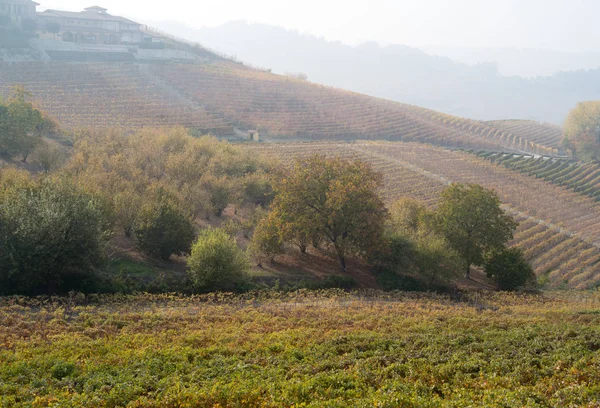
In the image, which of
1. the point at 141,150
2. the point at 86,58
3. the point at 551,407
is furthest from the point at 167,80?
the point at 551,407

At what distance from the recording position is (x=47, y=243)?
21172 millimetres

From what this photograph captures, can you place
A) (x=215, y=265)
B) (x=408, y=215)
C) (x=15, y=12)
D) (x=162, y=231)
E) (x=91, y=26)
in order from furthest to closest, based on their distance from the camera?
(x=91, y=26)
(x=15, y=12)
(x=408, y=215)
(x=162, y=231)
(x=215, y=265)

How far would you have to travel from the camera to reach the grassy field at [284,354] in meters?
11.8

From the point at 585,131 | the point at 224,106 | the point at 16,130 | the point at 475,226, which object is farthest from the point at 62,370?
the point at 585,131

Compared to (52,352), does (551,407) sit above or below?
above

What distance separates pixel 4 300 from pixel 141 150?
907 inches

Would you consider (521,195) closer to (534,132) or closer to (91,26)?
(534,132)

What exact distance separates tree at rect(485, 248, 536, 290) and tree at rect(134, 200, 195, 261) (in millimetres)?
17309

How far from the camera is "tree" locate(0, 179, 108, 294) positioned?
2080 centimetres

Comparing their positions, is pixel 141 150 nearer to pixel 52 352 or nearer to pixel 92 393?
pixel 52 352

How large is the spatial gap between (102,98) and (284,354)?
6145 cm

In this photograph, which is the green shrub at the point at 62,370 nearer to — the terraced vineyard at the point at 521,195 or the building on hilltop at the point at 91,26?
the terraced vineyard at the point at 521,195

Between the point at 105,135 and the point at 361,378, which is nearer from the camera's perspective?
the point at 361,378

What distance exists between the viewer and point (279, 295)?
2345 cm
